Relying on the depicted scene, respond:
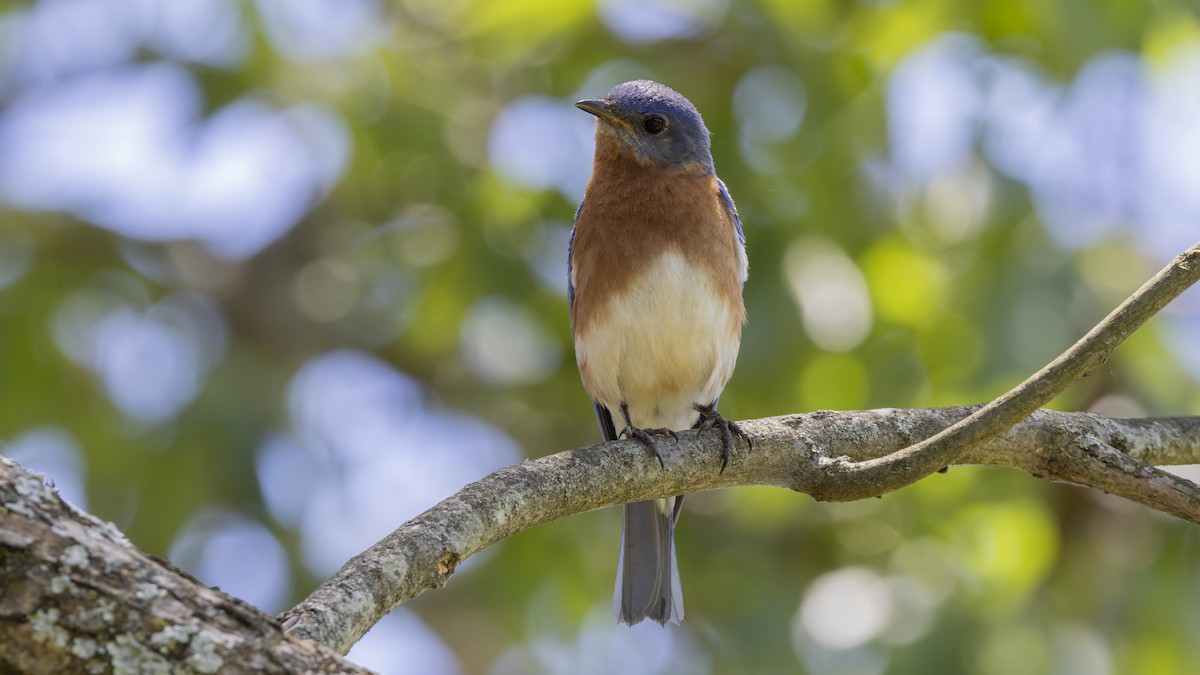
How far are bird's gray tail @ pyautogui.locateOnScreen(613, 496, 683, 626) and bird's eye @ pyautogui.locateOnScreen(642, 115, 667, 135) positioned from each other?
210cm

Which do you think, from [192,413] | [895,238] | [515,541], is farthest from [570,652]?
[895,238]

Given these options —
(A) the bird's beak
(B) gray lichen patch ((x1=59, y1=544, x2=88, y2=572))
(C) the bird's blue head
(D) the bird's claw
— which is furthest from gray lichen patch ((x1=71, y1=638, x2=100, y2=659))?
(A) the bird's beak

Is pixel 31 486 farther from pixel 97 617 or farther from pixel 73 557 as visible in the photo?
pixel 97 617

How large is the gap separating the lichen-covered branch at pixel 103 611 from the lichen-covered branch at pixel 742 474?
394 mm

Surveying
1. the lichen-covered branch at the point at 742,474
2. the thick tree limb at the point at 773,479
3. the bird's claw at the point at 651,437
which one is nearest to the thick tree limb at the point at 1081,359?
the thick tree limb at the point at 773,479

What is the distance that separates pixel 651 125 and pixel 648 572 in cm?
245

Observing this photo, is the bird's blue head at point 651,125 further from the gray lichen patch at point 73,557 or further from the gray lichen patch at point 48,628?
the gray lichen patch at point 48,628

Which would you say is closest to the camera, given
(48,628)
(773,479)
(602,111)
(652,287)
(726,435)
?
(48,628)

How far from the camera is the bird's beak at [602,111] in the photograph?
668cm

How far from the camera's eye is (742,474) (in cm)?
459

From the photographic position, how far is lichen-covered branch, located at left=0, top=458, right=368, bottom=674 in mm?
2369

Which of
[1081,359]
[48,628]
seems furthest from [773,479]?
[48,628]

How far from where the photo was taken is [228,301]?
1021 centimetres

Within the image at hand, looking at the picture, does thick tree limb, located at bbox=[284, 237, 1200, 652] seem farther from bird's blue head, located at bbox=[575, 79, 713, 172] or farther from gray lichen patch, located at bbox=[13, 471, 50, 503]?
bird's blue head, located at bbox=[575, 79, 713, 172]
